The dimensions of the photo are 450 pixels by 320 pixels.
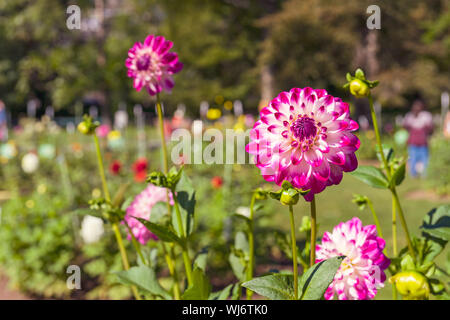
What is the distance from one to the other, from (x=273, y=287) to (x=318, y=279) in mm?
84

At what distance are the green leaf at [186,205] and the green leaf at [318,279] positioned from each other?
328 mm

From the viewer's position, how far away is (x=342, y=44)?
14.7 m

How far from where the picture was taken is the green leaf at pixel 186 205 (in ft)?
3.53

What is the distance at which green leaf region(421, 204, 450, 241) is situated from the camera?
3.19 ft

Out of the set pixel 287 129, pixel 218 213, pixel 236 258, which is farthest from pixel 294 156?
pixel 218 213

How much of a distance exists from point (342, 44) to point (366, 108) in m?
2.28

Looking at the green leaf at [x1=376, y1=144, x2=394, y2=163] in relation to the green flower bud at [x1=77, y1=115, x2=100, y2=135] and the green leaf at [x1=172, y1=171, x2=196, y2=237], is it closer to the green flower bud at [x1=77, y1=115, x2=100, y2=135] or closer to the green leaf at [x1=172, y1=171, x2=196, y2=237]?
the green leaf at [x1=172, y1=171, x2=196, y2=237]

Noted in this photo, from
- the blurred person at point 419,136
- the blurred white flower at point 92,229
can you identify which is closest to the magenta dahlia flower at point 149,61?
the blurred white flower at point 92,229

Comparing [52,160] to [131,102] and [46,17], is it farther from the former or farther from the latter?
[131,102]

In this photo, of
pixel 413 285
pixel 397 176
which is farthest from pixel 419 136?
pixel 413 285

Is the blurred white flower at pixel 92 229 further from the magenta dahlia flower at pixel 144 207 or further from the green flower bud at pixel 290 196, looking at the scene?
the green flower bud at pixel 290 196

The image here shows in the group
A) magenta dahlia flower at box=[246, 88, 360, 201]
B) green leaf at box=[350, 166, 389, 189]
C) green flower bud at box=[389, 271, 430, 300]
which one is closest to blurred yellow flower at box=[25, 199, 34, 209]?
green leaf at box=[350, 166, 389, 189]

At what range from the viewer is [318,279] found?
2.68ft

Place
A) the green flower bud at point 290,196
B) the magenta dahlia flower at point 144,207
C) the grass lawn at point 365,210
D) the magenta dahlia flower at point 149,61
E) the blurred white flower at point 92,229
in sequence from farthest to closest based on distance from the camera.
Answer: the grass lawn at point 365,210 → the blurred white flower at point 92,229 → the magenta dahlia flower at point 144,207 → the magenta dahlia flower at point 149,61 → the green flower bud at point 290,196
